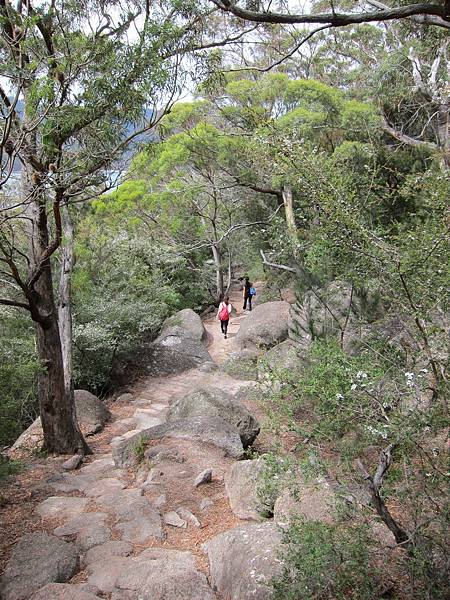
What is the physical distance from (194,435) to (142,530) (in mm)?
1848

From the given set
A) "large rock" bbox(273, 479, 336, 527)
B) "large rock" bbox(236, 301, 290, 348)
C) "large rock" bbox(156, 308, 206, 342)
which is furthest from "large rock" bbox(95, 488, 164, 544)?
"large rock" bbox(156, 308, 206, 342)

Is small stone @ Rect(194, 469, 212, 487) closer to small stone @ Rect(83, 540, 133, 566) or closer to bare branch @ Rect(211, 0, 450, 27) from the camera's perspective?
small stone @ Rect(83, 540, 133, 566)

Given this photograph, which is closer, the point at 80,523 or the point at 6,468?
the point at 6,468

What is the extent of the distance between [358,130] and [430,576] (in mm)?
13411

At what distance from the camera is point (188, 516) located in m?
4.54

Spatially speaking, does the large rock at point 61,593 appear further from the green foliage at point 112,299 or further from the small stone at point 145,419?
the green foliage at point 112,299

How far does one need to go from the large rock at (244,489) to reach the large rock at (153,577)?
2.44 feet

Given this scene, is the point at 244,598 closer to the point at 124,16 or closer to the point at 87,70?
the point at 87,70

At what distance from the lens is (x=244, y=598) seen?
2.85m

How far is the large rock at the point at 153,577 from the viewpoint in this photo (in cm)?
317

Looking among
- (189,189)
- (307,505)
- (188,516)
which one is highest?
(189,189)

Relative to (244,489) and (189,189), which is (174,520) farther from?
(189,189)

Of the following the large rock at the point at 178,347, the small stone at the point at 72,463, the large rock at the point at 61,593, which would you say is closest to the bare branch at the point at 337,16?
the large rock at the point at 61,593

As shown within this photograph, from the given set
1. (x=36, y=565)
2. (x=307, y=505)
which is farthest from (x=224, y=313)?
(x=36, y=565)
